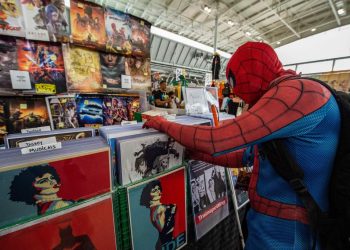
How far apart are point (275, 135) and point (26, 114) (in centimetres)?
190

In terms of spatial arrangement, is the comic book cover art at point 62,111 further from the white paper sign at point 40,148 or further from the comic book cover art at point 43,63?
the white paper sign at point 40,148

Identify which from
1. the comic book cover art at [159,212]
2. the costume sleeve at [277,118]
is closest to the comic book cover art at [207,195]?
the comic book cover art at [159,212]

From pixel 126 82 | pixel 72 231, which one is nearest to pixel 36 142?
pixel 72 231

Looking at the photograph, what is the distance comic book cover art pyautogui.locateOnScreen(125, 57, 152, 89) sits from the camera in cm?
207

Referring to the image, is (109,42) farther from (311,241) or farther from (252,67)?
(311,241)

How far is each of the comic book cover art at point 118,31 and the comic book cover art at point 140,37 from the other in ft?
0.17

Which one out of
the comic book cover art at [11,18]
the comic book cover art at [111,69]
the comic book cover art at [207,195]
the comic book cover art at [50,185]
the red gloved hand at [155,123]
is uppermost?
the comic book cover art at [11,18]

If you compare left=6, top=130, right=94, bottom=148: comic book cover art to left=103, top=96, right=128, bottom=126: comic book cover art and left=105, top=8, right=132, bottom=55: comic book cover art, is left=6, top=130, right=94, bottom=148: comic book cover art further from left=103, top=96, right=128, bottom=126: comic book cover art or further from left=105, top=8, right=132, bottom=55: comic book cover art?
left=105, top=8, right=132, bottom=55: comic book cover art

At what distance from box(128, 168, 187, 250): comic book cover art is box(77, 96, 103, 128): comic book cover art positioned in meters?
1.20

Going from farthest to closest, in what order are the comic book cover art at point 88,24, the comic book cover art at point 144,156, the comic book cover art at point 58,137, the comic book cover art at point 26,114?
the comic book cover art at point 88,24, the comic book cover art at point 26,114, the comic book cover art at point 58,137, the comic book cover art at point 144,156

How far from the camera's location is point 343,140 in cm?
75

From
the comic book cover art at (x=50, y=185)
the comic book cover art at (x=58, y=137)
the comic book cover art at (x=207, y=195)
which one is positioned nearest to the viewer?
the comic book cover art at (x=50, y=185)

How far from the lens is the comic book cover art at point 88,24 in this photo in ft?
5.30

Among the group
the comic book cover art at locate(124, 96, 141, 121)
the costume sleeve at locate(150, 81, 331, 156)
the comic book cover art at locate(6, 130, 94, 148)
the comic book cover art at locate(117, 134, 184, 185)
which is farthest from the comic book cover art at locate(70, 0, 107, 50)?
the costume sleeve at locate(150, 81, 331, 156)
